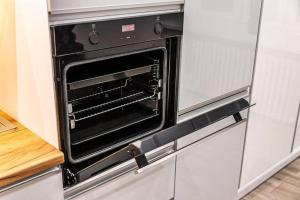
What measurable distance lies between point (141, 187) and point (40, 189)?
0.46 metres

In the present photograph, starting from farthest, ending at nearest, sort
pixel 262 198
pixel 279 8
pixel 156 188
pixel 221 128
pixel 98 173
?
pixel 262 198
pixel 279 8
pixel 221 128
pixel 156 188
pixel 98 173

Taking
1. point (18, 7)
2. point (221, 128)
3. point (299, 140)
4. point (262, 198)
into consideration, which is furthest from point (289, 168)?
point (18, 7)

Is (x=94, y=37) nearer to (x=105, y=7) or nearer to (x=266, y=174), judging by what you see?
(x=105, y=7)

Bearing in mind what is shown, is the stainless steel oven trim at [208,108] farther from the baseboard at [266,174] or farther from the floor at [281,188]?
the floor at [281,188]

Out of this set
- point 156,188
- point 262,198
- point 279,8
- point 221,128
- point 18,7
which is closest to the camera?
point 18,7

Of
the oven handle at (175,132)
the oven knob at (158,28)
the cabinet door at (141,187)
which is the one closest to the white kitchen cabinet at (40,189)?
the cabinet door at (141,187)

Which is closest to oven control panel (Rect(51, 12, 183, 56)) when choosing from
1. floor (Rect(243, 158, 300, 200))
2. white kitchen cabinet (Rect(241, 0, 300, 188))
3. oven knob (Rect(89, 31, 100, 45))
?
oven knob (Rect(89, 31, 100, 45))

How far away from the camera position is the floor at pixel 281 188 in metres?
2.36

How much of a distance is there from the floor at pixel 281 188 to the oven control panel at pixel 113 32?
4.90ft

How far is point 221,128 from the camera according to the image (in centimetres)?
179

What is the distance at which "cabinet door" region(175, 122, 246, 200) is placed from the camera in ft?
5.39

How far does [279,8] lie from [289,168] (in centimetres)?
133

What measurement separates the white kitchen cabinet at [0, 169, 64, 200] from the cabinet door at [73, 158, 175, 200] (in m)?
0.11

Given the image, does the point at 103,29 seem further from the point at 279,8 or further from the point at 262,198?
the point at 262,198
